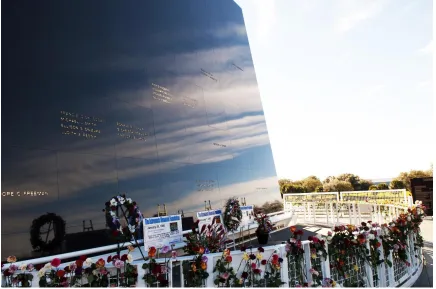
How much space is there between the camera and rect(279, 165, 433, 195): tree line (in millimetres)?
19856

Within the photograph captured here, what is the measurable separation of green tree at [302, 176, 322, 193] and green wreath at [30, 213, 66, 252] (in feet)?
75.2

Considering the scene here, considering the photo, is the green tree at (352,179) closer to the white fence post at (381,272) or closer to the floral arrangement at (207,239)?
the white fence post at (381,272)

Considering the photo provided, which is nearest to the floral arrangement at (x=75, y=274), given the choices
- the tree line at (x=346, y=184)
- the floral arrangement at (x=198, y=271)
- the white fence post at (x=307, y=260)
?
the floral arrangement at (x=198, y=271)

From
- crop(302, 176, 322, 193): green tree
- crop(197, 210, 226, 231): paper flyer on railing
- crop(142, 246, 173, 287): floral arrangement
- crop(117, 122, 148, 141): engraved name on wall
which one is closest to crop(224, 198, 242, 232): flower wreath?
crop(197, 210, 226, 231): paper flyer on railing

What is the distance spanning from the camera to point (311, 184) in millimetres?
26219

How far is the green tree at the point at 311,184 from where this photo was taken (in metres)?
25.5

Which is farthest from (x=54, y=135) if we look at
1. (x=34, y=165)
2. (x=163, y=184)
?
(x=163, y=184)

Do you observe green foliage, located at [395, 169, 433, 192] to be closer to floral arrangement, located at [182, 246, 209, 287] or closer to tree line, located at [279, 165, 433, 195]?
tree line, located at [279, 165, 433, 195]

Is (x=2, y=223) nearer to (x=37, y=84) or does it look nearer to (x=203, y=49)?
(x=37, y=84)

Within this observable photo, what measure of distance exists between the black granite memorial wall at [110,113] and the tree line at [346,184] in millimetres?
14310

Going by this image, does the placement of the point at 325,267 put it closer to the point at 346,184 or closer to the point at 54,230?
the point at 54,230

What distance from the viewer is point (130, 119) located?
5.30 m

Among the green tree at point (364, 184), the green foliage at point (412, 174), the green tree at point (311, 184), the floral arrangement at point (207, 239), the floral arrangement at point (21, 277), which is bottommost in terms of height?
the green tree at point (364, 184)

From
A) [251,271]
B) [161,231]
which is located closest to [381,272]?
[251,271]
